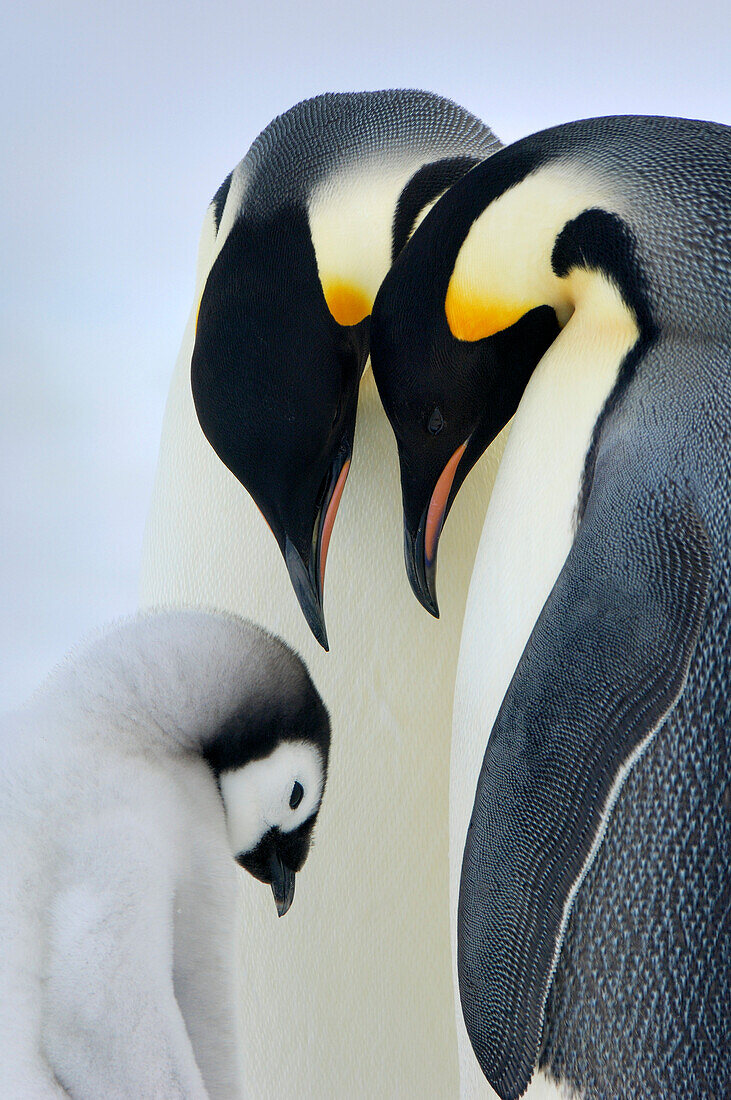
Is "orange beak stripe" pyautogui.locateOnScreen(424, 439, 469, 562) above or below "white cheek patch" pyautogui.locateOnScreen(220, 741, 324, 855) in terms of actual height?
above

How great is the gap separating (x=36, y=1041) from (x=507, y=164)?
64 centimetres

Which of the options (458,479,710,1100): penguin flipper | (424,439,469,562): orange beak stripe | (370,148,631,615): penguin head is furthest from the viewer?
(424,439,469,562): orange beak stripe

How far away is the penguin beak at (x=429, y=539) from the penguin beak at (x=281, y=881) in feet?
0.72

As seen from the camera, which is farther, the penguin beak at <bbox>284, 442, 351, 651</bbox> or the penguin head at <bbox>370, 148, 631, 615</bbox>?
the penguin beak at <bbox>284, 442, 351, 651</bbox>

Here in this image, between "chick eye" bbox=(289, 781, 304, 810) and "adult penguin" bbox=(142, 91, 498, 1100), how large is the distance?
0.68ft

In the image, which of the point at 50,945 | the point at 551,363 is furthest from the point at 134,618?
the point at 551,363

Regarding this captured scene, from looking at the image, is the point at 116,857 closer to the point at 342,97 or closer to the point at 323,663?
the point at 323,663

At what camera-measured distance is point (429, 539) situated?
0.86 m

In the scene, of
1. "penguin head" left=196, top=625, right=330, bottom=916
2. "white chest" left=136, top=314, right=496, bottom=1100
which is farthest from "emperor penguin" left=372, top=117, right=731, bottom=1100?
"white chest" left=136, top=314, right=496, bottom=1100

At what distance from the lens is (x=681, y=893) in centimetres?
67

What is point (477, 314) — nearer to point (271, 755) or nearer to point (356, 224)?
point (356, 224)

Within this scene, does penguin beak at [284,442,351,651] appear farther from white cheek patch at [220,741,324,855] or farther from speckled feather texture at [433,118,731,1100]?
speckled feather texture at [433,118,731,1100]

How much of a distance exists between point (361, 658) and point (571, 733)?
1.29 ft

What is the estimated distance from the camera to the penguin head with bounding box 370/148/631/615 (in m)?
0.75
